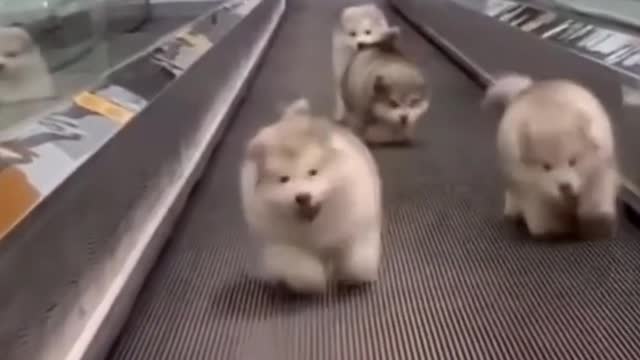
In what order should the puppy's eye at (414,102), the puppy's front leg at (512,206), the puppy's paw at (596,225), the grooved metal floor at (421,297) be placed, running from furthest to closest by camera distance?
the puppy's eye at (414,102) → the puppy's front leg at (512,206) → the puppy's paw at (596,225) → the grooved metal floor at (421,297)

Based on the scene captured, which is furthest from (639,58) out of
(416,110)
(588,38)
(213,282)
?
(213,282)

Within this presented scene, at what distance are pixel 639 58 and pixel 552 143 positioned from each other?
0.99 meters

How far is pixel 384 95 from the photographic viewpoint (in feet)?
11.1

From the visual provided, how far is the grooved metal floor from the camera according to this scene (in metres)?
1.78

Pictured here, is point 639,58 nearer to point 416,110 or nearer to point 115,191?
point 416,110

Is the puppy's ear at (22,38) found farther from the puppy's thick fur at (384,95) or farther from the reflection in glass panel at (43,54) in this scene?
the puppy's thick fur at (384,95)

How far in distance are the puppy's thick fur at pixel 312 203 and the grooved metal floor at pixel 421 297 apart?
0.05m

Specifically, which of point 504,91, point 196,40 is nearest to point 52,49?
point 196,40

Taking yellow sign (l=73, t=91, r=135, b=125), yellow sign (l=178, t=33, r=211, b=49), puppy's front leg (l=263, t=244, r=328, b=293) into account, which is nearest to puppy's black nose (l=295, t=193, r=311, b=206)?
puppy's front leg (l=263, t=244, r=328, b=293)

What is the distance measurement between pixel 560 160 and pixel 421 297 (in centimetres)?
37

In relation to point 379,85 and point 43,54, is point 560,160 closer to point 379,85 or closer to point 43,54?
point 379,85

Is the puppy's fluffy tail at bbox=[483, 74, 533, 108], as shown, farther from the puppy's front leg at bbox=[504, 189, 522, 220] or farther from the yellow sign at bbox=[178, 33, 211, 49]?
the yellow sign at bbox=[178, 33, 211, 49]

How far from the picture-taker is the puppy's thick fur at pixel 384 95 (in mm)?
3352

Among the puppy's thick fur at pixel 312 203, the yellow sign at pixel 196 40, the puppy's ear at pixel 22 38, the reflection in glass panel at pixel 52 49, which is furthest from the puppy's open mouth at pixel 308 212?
the yellow sign at pixel 196 40
